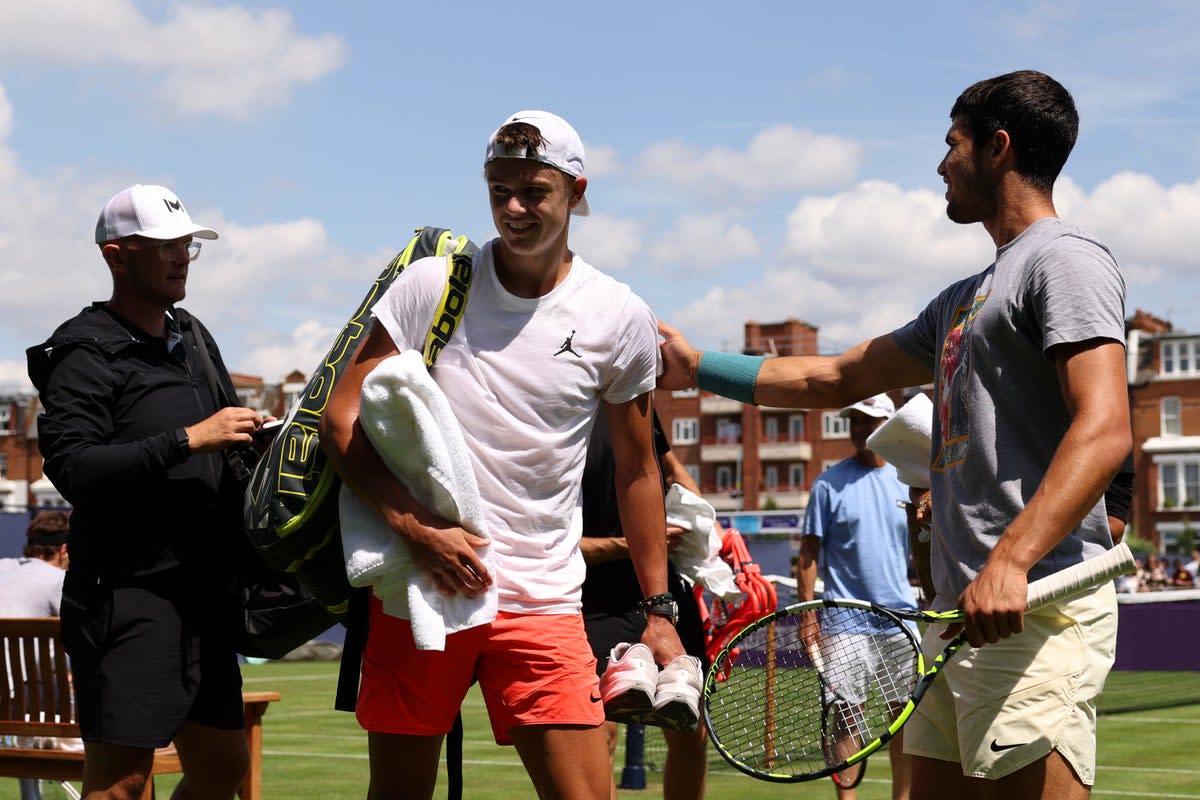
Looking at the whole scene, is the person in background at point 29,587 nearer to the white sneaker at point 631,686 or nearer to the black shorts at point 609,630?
the black shorts at point 609,630

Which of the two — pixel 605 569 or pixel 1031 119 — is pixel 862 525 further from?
pixel 1031 119

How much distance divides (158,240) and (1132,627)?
16234 millimetres

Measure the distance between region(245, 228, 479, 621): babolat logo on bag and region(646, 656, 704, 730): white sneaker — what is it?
902 mm

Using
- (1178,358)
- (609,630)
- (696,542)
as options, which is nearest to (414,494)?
(609,630)

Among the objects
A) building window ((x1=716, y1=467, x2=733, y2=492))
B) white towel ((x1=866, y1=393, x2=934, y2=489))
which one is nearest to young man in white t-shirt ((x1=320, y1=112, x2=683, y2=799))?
white towel ((x1=866, y1=393, x2=934, y2=489))

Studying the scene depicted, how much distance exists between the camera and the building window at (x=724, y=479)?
322ft

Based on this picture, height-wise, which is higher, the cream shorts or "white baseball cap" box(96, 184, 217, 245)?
"white baseball cap" box(96, 184, 217, 245)

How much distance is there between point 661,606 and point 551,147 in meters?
1.27

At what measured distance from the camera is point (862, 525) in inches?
361

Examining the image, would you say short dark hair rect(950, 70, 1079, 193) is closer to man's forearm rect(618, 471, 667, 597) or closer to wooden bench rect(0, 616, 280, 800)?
man's forearm rect(618, 471, 667, 597)

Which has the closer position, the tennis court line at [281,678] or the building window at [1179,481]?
the tennis court line at [281,678]

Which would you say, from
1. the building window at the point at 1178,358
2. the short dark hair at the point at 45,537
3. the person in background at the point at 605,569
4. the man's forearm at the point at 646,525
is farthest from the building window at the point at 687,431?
the man's forearm at the point at 646,525

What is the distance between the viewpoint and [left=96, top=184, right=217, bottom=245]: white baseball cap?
199 inches

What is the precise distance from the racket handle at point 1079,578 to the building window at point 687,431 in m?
94.6
